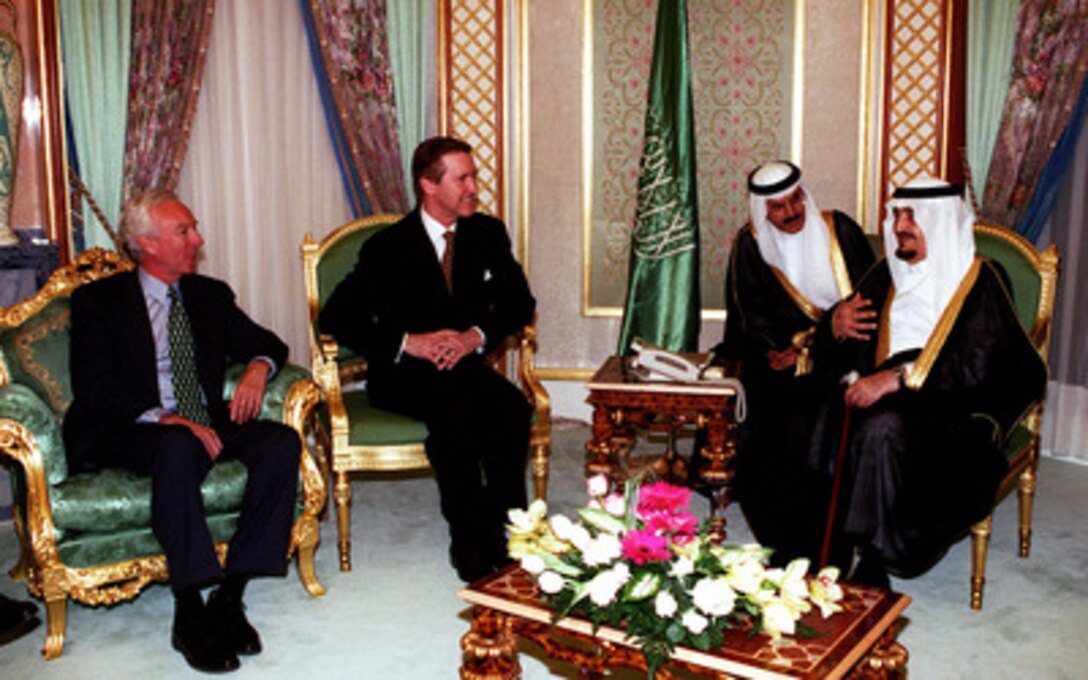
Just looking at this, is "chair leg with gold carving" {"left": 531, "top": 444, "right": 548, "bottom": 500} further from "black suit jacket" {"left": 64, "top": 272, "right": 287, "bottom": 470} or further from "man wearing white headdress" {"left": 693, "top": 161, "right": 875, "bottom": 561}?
"black suit jacket" {"left": 64, "top": 272, "right": 287, "bottom": 470}

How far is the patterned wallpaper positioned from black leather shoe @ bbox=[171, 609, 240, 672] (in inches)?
123

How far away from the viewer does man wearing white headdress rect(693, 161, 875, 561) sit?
360cm

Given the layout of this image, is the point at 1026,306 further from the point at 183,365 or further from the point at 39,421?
the point at 39,421

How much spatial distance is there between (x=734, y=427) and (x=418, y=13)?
2.68 meters

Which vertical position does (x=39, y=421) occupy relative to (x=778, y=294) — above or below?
below

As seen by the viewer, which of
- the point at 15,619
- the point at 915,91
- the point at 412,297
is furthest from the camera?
the point at 915,91

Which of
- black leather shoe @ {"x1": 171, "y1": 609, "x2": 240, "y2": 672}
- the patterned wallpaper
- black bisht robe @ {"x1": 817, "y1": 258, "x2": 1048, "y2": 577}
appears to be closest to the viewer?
black leather shoe @ {"x1": 171, "y1": 609, "x2": 240, "y2": 672}

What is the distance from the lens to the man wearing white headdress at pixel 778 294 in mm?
3604

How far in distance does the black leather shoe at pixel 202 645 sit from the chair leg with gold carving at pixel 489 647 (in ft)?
2.96

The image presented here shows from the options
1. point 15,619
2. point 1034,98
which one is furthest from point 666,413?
point 1034,98

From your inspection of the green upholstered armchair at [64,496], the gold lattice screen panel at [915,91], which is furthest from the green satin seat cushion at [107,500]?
the gold lattice screen panel at [915,91]

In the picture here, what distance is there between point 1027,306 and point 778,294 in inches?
32.8

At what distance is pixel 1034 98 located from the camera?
4676mm

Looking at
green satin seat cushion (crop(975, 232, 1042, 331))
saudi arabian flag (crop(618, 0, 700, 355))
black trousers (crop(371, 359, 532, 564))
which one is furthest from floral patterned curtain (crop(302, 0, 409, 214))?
green satin seat cushion (crop(975, 232, 1042, 331))
